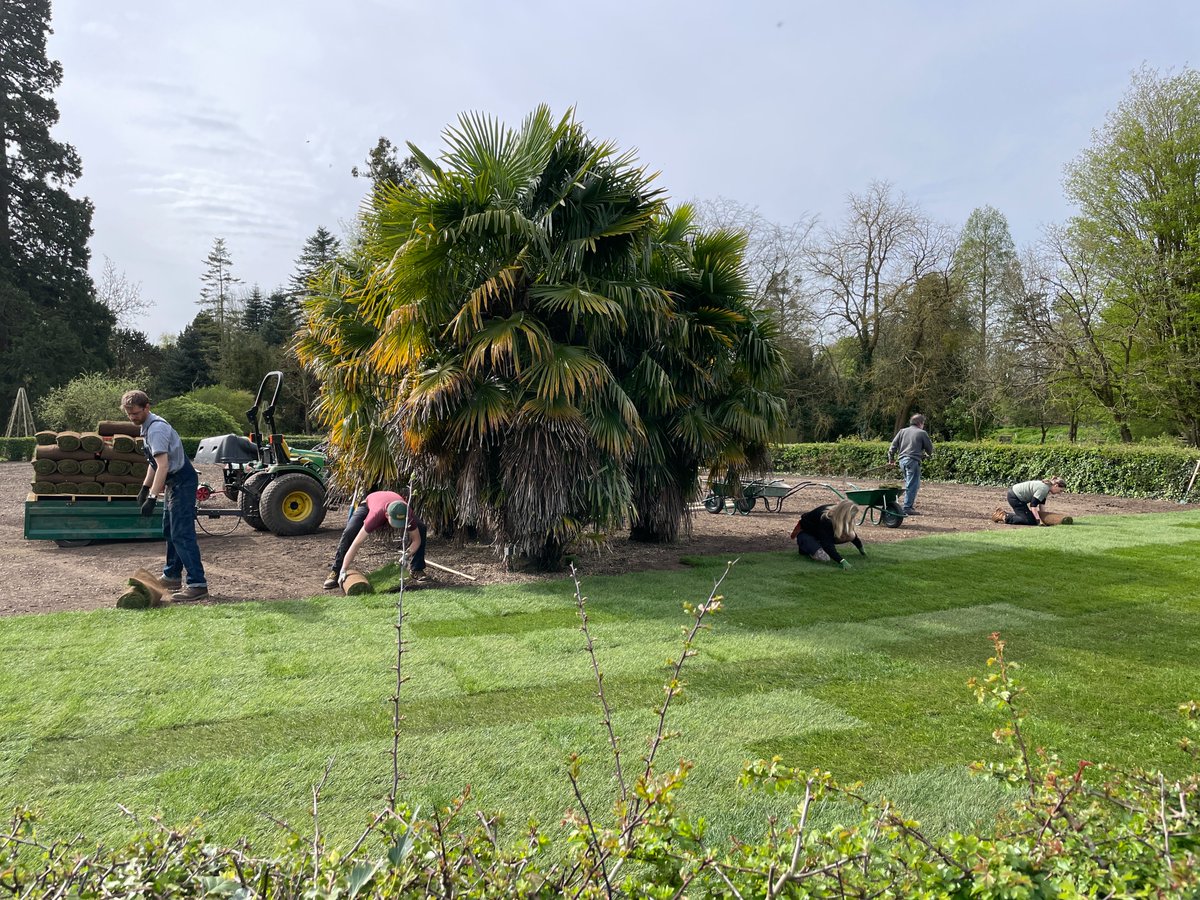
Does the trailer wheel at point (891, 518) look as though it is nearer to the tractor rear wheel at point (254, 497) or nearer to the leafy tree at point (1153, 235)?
the tractor rear wheel at point (254, 497)

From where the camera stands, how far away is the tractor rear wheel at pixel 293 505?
10.2 m

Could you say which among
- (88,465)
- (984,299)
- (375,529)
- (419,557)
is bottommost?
(419,557)

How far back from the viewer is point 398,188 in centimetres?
779

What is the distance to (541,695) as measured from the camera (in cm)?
422

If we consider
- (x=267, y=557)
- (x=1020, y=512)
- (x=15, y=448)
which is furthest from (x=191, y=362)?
(x=1020, y=512)

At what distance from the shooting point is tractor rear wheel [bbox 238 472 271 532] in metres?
10.4

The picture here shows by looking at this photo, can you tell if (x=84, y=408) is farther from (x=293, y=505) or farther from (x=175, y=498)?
(x=175, y=498)

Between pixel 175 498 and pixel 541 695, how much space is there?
417cm

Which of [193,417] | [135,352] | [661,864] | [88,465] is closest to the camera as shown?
[661,864]

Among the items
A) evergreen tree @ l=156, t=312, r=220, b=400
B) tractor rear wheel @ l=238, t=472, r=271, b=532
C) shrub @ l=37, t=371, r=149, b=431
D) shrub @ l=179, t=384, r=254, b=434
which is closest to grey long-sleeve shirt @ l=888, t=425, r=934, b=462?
tractor rear wheel @ l=238, t=472, r=271, b=532

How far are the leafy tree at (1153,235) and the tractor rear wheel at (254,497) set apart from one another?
2305 cm

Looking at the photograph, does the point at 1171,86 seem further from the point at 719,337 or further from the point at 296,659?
the point at 296,659

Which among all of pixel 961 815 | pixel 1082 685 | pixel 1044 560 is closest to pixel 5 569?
pixel 961 815

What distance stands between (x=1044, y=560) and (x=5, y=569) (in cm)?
1141
